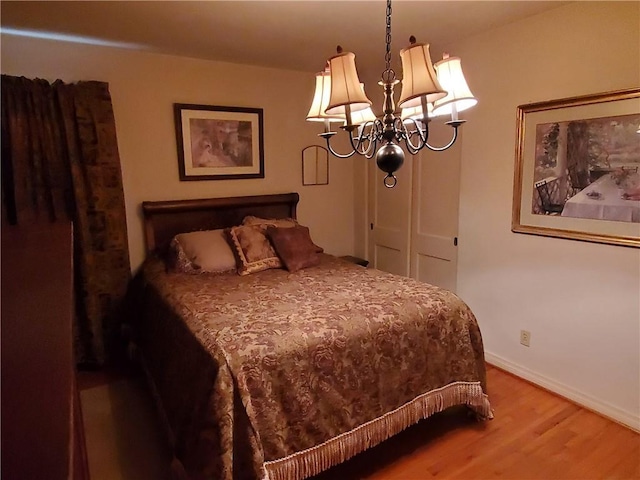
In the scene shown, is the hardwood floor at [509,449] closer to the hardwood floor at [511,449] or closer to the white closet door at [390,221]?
A: the hardwood floor at [511,449]

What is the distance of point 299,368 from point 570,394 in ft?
6.30

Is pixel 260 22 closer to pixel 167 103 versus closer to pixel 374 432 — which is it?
pixel 167 103

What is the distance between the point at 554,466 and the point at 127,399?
252cm

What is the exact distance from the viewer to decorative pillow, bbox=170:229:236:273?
2.95 meters

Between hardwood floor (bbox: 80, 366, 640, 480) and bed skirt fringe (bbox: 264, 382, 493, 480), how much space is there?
16cm

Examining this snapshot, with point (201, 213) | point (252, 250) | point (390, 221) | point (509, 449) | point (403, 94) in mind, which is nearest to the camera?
point (403, 94)

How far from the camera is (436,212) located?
11.5ft

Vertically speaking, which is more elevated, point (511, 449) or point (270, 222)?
point (270, 222)

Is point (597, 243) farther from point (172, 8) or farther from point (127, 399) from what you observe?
point (127, 399)

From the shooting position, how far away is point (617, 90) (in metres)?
2.21

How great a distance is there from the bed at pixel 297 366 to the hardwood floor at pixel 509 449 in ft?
0.56

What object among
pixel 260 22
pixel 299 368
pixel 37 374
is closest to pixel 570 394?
pixel 299 368

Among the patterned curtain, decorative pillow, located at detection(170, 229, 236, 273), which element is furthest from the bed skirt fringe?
the patterned curtain

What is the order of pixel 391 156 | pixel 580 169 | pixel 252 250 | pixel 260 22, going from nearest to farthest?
pixel 391 156, pixel 580 169, pixel 260 22, pixel 252 250
